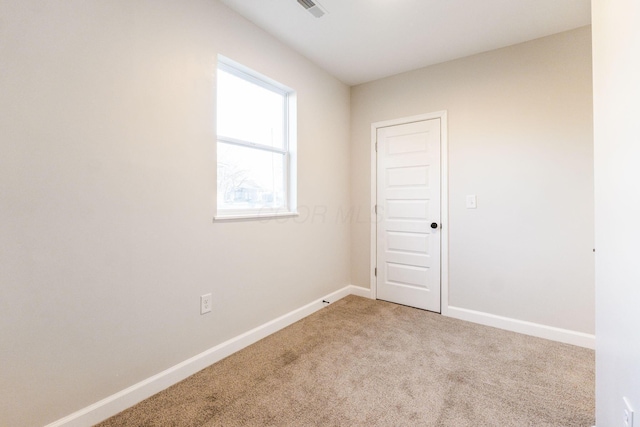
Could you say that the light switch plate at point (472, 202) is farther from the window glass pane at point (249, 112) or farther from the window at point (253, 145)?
the window glass pane at point (249, 112)

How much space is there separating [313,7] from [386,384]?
2.62m

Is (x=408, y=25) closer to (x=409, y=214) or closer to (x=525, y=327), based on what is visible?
(x=409, y=214)

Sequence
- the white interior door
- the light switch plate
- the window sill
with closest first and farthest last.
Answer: the window sill, the light switch plate, the white interior door

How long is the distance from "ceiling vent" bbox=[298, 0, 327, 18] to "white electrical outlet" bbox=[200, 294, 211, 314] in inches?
85.5

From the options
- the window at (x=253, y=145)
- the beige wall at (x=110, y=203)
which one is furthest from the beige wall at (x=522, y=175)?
the beige wall at (x=110, y=203)

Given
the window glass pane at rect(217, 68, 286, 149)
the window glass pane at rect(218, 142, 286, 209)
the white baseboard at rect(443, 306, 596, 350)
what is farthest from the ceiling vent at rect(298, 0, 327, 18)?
the white baseboard at rect(443, 306, 596, 350)

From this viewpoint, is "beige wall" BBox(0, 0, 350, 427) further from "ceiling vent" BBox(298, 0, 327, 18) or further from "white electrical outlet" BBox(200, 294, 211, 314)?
"ceiling vent" BBox(298, 0, 327, 18)

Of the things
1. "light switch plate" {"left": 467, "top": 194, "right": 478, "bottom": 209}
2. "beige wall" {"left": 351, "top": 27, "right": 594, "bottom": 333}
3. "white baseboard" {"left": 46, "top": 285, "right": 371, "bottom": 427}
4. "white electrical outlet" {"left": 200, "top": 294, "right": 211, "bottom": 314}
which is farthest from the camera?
"light switch plate" {"left": 467, "top": 194, "right": 478, "bottom": 209}

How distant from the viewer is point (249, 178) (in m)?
2.40

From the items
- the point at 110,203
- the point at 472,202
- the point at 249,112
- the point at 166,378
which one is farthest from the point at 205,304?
the point at 472,202

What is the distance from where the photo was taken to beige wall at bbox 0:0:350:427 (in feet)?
4.06

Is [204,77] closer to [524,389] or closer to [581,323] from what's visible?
[524,389]

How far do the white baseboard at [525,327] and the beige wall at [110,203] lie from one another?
1.99 meters

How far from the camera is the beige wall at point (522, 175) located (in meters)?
2.29
